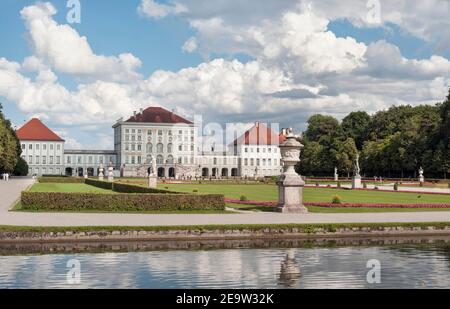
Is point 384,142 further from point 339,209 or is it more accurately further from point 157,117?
point 157,117

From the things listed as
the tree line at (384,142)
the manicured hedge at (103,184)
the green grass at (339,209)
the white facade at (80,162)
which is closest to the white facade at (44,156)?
the white facade at (80,162)

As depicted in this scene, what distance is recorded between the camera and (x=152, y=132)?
12256 cm

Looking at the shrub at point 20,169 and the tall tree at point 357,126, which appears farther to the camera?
the shrub at point 20,169

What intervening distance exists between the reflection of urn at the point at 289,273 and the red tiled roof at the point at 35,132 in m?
111

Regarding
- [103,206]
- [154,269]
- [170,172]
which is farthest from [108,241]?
[170,172]

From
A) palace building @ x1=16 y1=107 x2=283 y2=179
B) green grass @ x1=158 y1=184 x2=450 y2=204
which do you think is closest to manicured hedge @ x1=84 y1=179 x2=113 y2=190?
green grass @ x1=158 y1=184 x2=450 y2=204

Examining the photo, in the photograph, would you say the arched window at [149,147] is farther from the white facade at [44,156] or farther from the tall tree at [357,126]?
the tall tree at [357,126]

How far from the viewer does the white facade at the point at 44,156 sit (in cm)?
11756

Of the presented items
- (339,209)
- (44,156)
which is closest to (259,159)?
(44,156)

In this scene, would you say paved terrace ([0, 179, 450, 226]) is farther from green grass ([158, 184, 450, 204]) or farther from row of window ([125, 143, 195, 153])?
row of window ([125, 143, 195, 153])

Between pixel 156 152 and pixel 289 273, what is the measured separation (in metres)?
114

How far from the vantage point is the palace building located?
11831 cm
